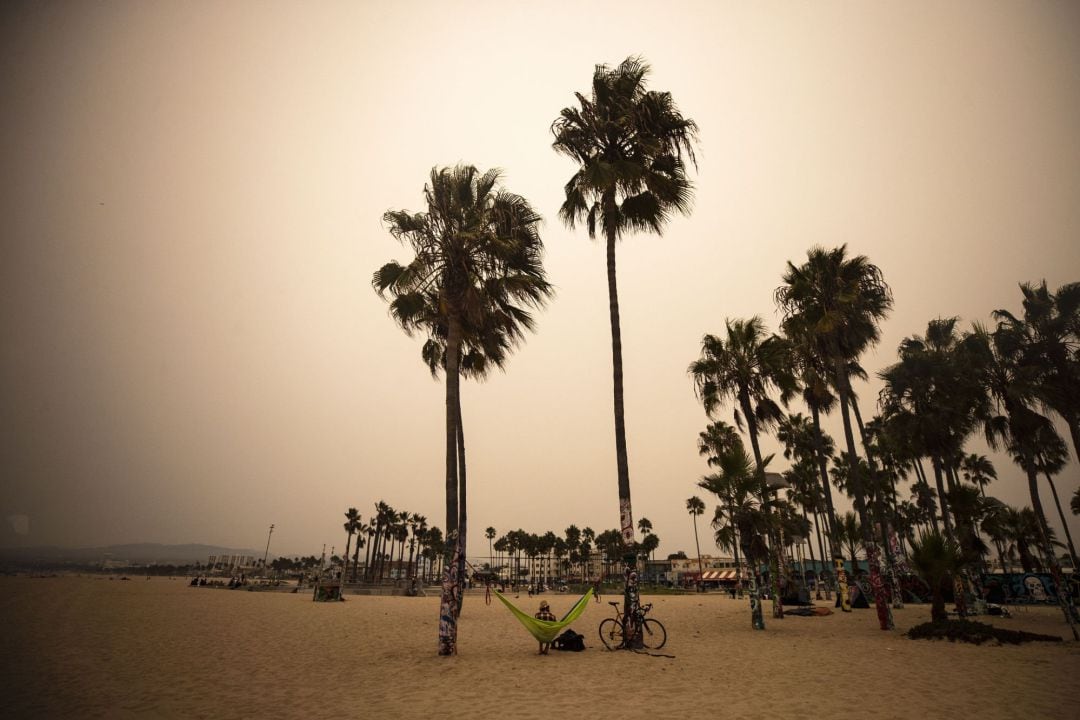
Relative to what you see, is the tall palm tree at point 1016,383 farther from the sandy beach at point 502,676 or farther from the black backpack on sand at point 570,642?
the black backpack on sand at point 570,642

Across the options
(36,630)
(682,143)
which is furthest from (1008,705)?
(36,630)

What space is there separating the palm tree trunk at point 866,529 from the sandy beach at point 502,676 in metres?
1.56

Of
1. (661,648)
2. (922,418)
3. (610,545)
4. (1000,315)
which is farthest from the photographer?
(610,545)

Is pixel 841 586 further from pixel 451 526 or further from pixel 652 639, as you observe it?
pixel 451 526

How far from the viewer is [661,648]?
13.2 metres

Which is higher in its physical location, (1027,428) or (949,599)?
(1027,428)

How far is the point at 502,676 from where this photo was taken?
32.8ft

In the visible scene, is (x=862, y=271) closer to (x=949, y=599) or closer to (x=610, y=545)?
(x=949, y=599)

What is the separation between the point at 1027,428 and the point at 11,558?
34.4 m

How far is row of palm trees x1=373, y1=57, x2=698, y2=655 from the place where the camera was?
583 inches

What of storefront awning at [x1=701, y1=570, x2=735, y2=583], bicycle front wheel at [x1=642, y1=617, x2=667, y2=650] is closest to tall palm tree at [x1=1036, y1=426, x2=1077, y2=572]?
bicycle front wheel at [x1=642, y1=617, x2=667, y2=650]

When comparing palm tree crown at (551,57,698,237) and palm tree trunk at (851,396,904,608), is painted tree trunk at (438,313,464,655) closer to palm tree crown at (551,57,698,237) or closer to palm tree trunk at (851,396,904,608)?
palm tree crown at (551,57,698,237)

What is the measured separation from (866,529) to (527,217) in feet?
58.6

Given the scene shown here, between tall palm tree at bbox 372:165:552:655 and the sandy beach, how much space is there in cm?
421
